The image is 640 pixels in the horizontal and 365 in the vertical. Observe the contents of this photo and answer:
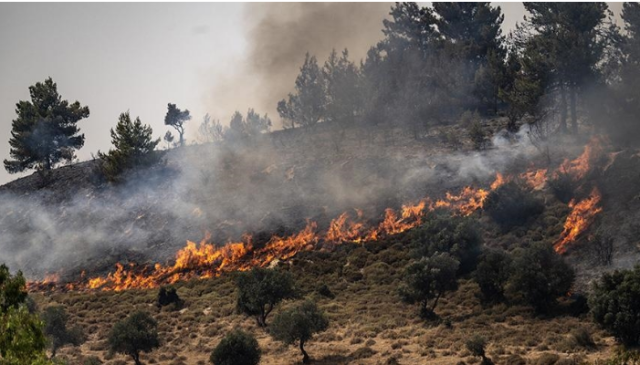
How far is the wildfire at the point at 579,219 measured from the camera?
5669 cm

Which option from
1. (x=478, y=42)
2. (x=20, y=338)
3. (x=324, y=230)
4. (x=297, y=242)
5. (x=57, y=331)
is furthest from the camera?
(x=478, y=42)

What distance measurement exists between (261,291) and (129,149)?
47.6 metres

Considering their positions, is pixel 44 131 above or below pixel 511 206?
above

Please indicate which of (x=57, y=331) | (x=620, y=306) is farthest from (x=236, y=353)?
(x=620, y=306)

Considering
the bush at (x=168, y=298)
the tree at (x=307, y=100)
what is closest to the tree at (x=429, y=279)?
the bush at (x=168, y=298)

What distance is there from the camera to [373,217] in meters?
74.5

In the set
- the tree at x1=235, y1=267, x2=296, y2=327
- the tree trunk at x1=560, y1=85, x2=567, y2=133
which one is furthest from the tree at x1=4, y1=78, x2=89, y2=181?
the tree trunk at x1=560, y1=85, x2=567, y2=133

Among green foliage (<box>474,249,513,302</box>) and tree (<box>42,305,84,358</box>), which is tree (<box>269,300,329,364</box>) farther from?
tree (<box>42,305,84,358</box>)

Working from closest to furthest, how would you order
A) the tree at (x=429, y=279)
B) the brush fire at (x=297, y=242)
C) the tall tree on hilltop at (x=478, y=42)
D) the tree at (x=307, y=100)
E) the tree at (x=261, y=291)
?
the tree at (x=429, y=279) → the tree at (x=261, y=291) → the brush fire at (x=297, y=242) → the tall tree on hilltop at (x=478, y=42) → the tree at (x=307, y=100)

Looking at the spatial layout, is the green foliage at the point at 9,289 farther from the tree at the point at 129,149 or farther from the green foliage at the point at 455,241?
the tree at the point at 129,149

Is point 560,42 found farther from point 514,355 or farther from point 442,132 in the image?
point 514,355

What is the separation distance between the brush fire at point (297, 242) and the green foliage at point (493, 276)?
1465cm

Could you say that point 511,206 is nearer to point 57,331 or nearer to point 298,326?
point 298,326

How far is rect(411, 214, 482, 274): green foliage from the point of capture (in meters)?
58.7
